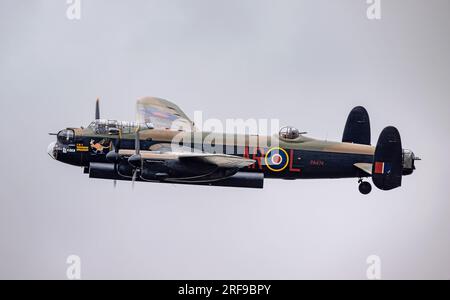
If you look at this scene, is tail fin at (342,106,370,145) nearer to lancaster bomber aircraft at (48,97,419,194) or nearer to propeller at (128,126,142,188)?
lancaster bomber aircraft at (48,97,419,194)

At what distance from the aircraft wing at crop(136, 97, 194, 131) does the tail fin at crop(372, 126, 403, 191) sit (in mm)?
8729

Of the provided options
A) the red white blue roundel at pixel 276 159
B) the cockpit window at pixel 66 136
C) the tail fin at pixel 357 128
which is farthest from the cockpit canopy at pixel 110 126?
the tail fin at pixel 357 128

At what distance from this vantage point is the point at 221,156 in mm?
43250

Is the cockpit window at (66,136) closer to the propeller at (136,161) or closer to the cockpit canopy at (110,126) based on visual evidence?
the cockpit canopy at (110,126)

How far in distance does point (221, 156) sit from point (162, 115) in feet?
26.7

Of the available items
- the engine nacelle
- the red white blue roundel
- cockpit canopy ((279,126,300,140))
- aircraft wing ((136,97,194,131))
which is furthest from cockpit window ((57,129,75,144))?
the engine nacelle

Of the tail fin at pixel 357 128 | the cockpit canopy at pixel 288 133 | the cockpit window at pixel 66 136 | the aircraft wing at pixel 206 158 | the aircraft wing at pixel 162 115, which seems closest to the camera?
the aircraft wing at pixel 206 158

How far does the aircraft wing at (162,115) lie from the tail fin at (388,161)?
873 cm

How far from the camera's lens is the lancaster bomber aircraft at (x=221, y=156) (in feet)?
144

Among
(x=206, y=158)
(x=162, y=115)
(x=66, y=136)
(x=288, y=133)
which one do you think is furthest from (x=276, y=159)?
(x=66, y=136)

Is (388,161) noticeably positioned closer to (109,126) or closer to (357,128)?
(357,128)

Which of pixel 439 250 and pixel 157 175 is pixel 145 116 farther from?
pixel 439 250

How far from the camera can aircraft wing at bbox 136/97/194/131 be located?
163ft
